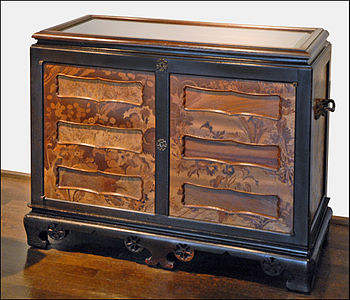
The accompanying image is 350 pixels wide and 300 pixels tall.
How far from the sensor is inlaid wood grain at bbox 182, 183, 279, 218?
2.77 metres

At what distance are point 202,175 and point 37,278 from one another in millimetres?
734

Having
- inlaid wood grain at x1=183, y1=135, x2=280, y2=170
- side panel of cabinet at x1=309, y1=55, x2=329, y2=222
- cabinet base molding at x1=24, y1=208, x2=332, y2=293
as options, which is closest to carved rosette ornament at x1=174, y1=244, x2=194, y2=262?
cabinet base molding at x1=24, y1=208, x2=332, y2=293

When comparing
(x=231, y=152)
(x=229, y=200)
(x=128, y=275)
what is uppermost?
(x=231, y=152)

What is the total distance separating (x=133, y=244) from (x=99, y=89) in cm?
61

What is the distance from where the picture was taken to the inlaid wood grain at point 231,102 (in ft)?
8.74

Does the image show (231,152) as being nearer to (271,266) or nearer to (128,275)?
(271,266)

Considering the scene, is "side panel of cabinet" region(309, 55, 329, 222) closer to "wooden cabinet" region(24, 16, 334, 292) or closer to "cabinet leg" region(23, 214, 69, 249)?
"wooden cabinet" region(24, 16, 334, 292)

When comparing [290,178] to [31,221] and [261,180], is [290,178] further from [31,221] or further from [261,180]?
[31,221]

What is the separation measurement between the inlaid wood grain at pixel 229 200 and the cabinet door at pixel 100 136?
0.15 m

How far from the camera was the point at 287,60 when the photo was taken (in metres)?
2.61

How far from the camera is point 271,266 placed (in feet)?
9.20

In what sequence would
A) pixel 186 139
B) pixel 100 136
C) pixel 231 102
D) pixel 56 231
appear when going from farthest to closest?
pixel 56 231, pixel 100 136, pixel 186 139, pixel 231 102

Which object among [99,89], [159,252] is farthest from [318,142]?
[99,89]

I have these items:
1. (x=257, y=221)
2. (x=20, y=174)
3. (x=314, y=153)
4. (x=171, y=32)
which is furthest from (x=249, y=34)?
(x=20, y=174)
